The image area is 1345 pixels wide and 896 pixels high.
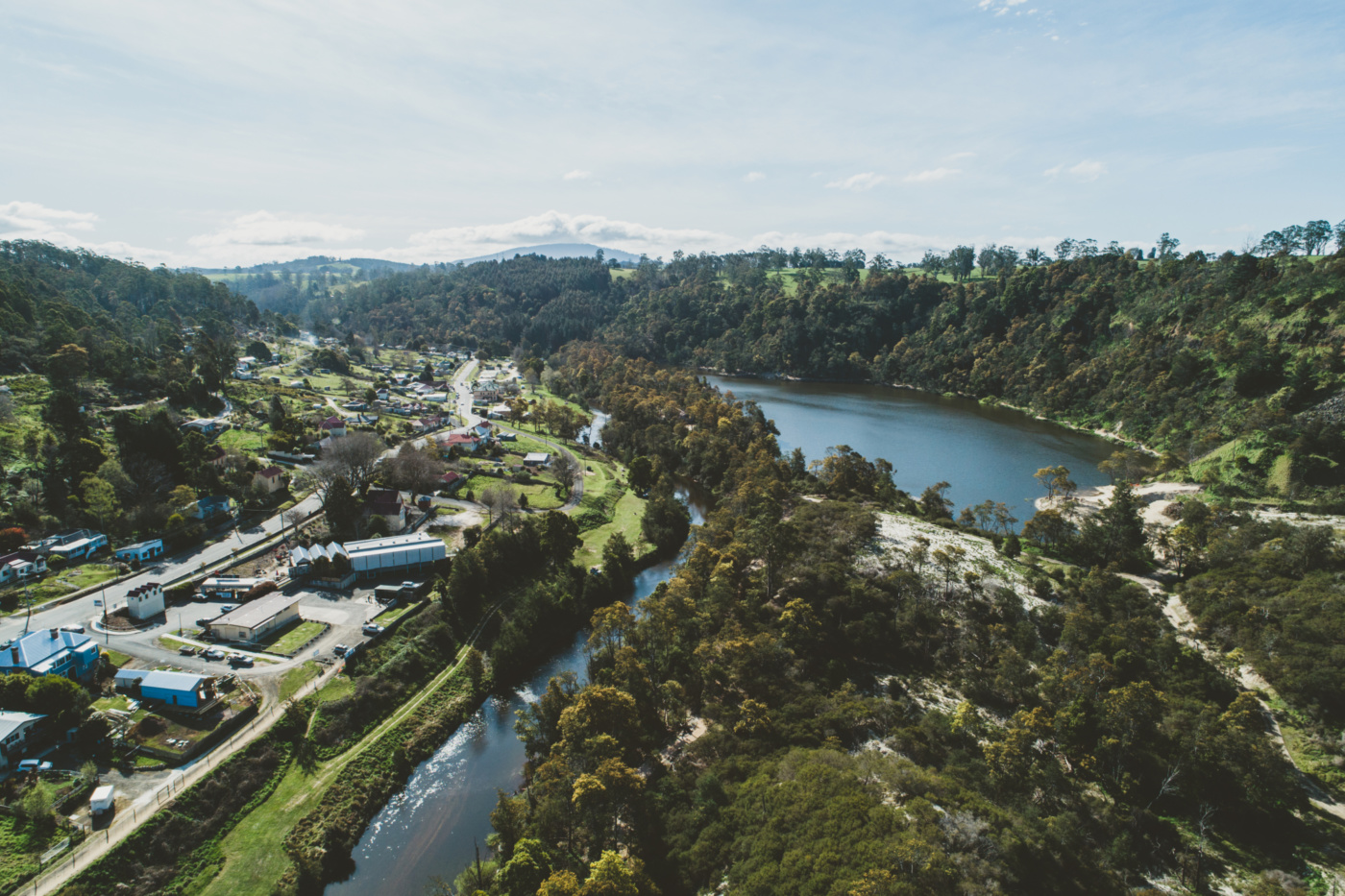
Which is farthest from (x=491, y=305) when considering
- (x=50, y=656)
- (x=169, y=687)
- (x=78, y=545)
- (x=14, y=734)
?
(x=14, y=734)

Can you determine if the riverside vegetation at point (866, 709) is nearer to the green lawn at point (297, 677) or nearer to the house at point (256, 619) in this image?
the green lawn at point (297, 677)

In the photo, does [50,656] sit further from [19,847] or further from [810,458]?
[810,458]

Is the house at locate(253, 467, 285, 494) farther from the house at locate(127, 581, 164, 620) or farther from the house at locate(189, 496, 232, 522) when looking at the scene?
the house at locate(127, 581, 164, 620)

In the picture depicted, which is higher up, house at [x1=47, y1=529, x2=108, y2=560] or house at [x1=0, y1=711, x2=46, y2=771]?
house at [x1=47, y1=529, x2=108, y2=560]

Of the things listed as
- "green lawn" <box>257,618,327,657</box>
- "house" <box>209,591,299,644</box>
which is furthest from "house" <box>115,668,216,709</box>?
"house" <box>209,591,299,644</box>

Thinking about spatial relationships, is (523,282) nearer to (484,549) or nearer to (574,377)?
(574,377)

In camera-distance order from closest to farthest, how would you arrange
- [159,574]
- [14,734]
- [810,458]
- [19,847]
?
[19,847]
[14,734]
[159,574]
[810,458]

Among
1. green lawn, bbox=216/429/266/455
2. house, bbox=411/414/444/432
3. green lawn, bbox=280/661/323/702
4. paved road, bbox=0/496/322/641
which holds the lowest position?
green lawn, bbox=280/661/323/702
